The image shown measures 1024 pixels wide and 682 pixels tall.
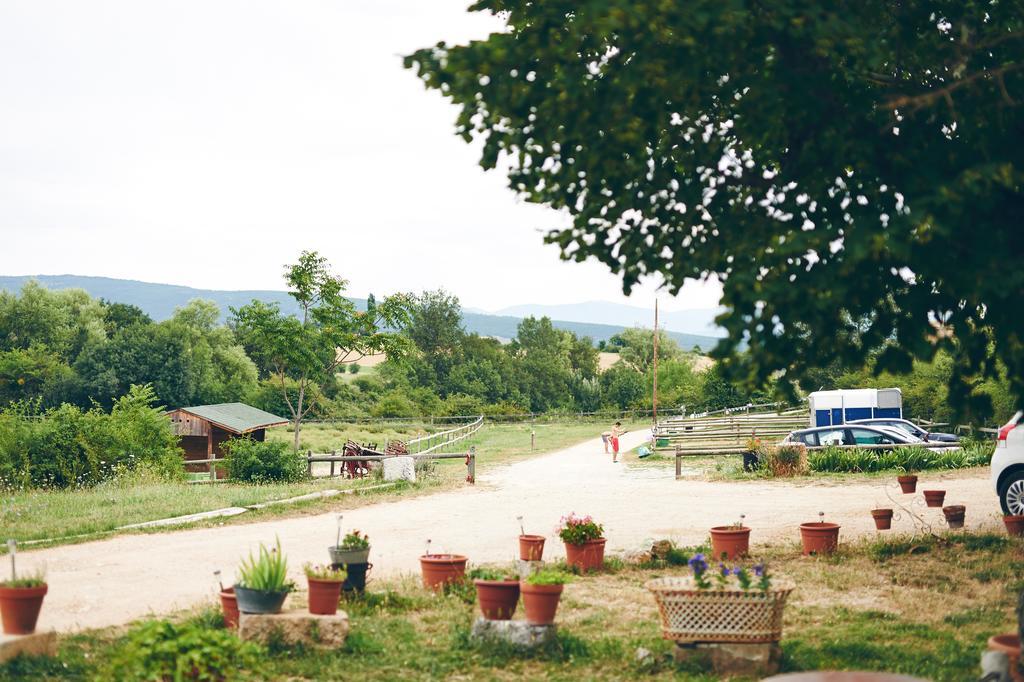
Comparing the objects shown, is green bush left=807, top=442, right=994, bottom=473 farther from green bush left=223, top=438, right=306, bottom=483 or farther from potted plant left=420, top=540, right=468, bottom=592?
potted plant left=420, top=540, right=468, bottom=592

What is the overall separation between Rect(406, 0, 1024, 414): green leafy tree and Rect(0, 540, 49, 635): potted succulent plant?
15.4 feet

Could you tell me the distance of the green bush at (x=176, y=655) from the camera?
19.5 ft

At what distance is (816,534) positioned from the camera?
1198 centimetres

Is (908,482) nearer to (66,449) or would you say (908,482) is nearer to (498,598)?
(498,598)

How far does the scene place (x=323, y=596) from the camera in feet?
26.0

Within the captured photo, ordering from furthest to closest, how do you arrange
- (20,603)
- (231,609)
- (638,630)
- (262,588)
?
(638,630) < (231,609) < (262,588) < (20,603)

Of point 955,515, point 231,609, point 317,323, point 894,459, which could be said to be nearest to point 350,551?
point 231,609

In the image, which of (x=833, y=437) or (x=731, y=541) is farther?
(x=833, y=437)

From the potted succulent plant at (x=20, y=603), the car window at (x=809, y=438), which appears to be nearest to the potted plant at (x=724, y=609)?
the potted succulent plant at (x=20, y=603)

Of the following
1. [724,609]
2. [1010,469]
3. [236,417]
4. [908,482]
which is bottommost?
[908,482]

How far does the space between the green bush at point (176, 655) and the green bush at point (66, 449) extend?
1757 centimetres

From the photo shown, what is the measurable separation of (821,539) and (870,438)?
13.7 meters

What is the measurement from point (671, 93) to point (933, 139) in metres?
2.02

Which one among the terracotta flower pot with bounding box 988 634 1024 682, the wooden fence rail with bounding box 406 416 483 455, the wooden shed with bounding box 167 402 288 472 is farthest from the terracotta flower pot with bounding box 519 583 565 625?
the wooden shed with bounding box 167 402 288 472
